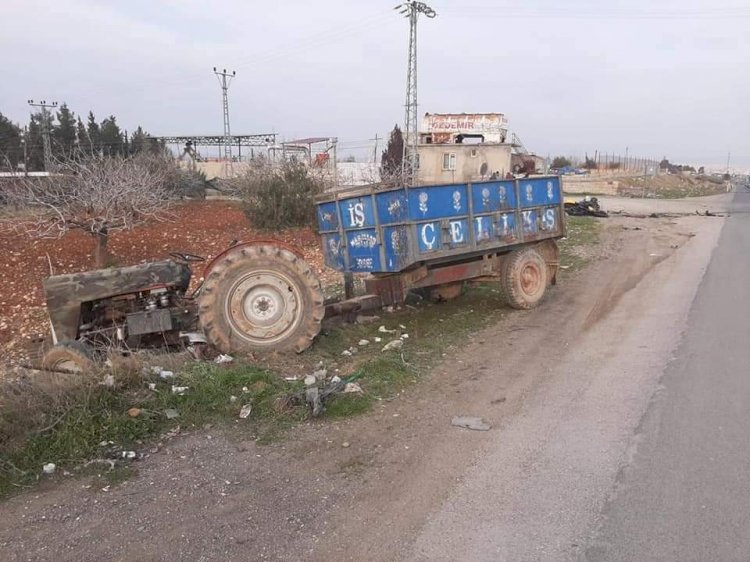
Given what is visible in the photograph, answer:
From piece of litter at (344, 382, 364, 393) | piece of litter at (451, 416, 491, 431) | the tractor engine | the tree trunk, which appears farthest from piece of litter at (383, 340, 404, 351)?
the tree trunk

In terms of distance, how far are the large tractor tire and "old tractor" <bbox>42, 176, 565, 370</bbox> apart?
0.03ft

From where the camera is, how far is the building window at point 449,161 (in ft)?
103

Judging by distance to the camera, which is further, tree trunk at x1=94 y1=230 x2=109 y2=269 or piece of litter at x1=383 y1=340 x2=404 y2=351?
tree trunk at x1=94 y1=230 x2=109 y2=269

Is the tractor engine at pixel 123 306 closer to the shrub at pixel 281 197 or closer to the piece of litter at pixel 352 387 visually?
the piece of litter at pixel 352 387

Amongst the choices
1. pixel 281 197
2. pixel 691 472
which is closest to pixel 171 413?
pixel 691 472

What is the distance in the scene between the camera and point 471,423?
16.0ft

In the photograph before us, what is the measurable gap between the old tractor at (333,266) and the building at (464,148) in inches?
849

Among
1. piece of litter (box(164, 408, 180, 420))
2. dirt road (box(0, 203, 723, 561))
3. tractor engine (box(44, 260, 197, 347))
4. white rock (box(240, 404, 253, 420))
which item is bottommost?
dirt road (box(0, 203, 723, 561))

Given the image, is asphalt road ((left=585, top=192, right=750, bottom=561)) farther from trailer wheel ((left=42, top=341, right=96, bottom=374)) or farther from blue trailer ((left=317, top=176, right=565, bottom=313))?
trailer wheel ((left=42, top=341, right=96, bottom=374))

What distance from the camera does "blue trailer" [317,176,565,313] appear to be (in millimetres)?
7617

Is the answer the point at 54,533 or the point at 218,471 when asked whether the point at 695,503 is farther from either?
the point at 54,533

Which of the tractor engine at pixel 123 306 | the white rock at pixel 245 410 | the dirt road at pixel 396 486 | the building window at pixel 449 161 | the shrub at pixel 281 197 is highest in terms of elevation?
the building window at pixel 449 161

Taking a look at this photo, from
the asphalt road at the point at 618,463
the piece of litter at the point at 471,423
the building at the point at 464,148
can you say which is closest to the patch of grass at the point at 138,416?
the piece of litter at the point at 471,423

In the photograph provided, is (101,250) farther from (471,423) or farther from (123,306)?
(471,423)
